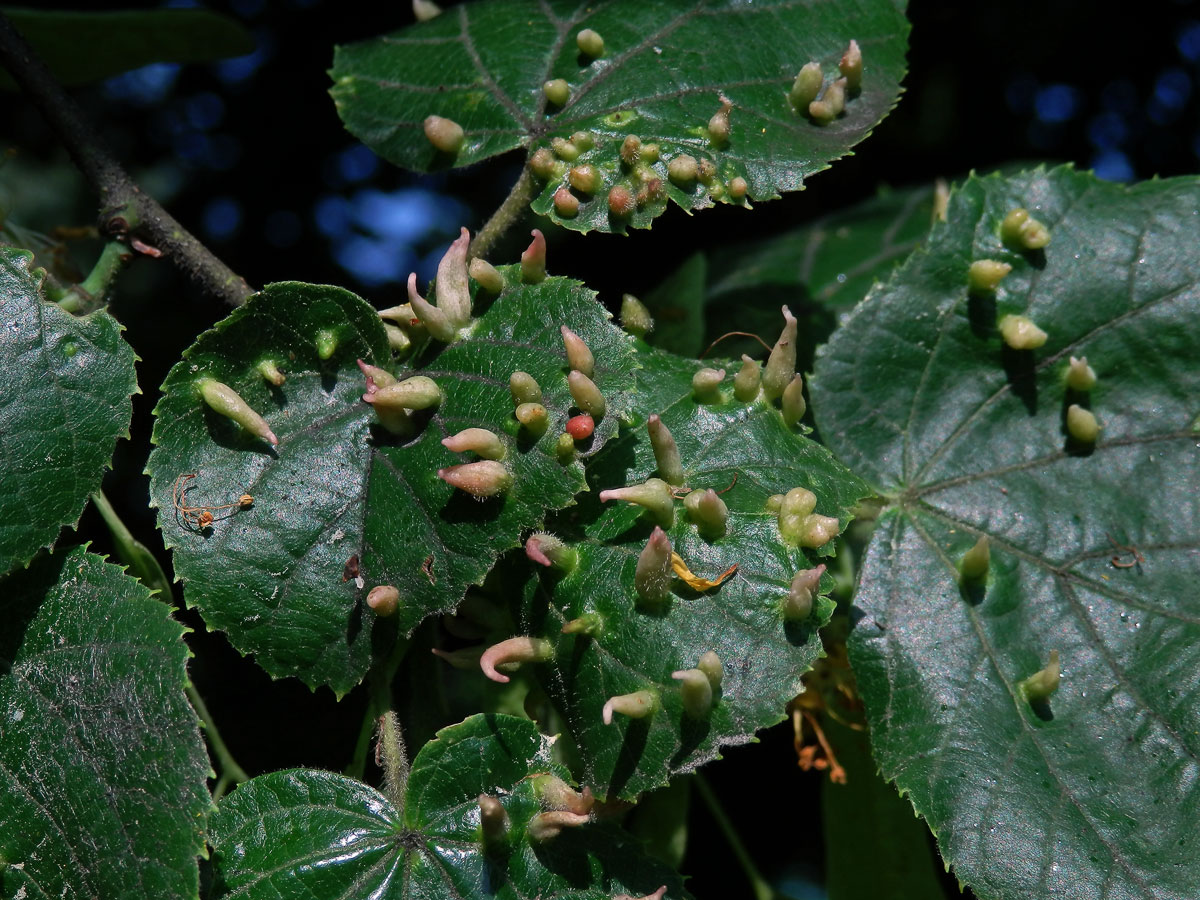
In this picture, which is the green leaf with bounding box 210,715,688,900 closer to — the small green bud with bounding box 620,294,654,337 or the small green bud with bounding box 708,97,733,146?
the small green bud with bounding box 620,294,654,337

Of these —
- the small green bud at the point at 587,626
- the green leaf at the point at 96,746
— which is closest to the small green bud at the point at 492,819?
the small green bud at the point at 587,626

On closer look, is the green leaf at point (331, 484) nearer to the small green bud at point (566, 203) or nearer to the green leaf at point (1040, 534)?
the small green bud at point (566, 203)

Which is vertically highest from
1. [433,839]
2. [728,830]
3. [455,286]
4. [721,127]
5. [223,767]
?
[721,127]

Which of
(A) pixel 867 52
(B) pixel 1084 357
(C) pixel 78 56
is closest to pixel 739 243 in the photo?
(A) pixel 867 52

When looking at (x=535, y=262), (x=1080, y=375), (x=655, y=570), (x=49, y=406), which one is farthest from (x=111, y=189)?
(x=1080, y=375)

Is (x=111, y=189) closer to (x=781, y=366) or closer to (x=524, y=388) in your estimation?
(x=524, y=388)

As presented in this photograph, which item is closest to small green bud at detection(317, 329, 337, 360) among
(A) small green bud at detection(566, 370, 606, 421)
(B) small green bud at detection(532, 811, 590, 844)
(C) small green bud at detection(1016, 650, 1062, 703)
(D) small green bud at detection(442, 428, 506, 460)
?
(D) small green bud at detection(442, 428, 506, 460)
